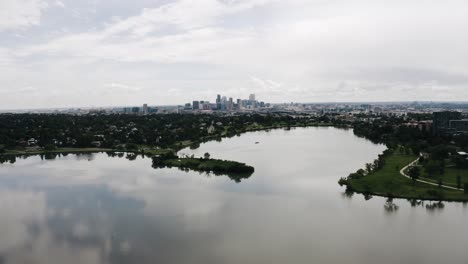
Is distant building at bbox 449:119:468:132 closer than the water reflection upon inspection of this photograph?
No

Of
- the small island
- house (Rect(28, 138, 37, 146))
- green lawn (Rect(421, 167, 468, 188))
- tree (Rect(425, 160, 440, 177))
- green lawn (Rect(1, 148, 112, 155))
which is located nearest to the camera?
green lawn (Rect(421, 167, 468, 188))

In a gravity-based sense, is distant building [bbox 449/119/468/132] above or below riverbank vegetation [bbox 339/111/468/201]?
above

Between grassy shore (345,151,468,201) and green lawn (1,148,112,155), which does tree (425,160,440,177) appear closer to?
grassy shore (345,151,468,201)

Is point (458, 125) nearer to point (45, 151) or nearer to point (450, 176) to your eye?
point (450, 176)

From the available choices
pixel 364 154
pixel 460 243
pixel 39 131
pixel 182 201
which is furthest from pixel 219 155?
pixel 39 131

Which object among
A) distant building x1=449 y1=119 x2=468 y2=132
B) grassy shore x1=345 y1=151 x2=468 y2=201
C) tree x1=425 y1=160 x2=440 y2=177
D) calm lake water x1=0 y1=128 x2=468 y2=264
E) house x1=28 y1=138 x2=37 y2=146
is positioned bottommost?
calm lake water x1=0 y1=128 x2=468 y2=264

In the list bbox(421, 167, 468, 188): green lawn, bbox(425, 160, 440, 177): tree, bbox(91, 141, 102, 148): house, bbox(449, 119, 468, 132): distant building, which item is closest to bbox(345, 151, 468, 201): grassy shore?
bbox(421, 167, 468, 188): green lawn
